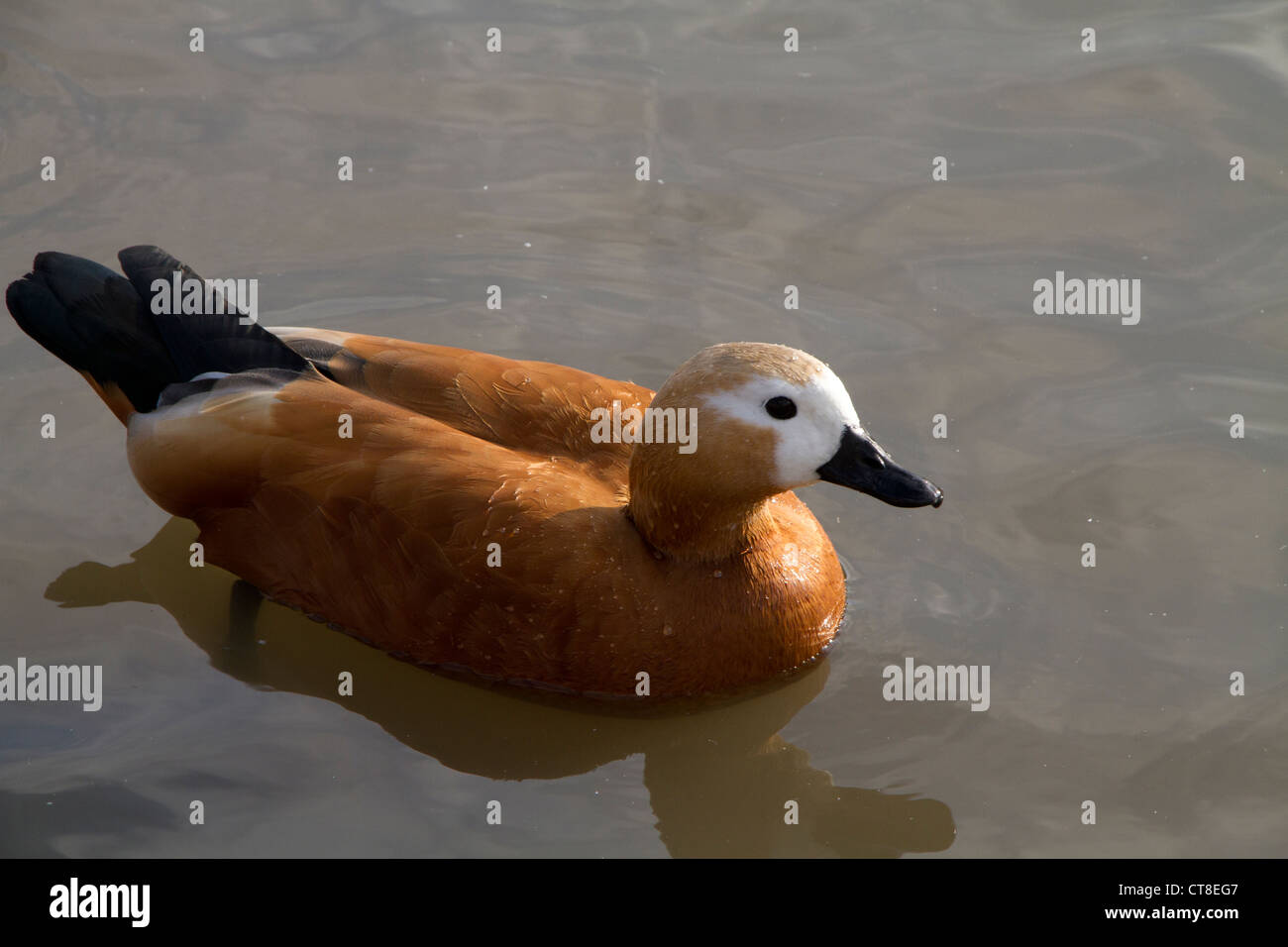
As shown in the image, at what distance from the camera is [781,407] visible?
4.72 meters

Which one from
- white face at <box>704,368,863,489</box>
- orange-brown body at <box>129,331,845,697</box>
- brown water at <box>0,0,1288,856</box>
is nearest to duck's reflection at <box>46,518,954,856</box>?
brown water at <box>0,0,1288,856</box>

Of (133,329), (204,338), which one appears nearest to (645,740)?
(204,338)

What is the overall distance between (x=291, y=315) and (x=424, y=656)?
2435 mm

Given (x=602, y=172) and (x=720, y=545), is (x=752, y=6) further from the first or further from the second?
(x=720, y=545)

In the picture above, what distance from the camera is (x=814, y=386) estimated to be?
15.5 ft

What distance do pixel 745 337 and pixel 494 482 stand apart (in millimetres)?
2202

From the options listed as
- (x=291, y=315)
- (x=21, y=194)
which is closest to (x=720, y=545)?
(x=291, y=315)

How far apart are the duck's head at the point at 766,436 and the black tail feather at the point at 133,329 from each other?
1.58 metres

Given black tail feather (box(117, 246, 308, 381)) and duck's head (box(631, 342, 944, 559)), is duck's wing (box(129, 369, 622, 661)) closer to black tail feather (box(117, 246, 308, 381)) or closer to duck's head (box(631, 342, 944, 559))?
black tail feather (box(117, 246, 308, 381))

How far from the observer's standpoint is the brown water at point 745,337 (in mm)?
5047

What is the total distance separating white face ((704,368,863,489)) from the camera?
4.71 m

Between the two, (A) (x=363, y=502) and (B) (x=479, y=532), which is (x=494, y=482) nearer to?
(B) (x=479, y=532)

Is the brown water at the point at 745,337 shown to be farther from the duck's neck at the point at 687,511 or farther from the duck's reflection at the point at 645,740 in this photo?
the duck's neck at the point at 687,511

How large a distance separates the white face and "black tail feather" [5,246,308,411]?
1.75 metres
